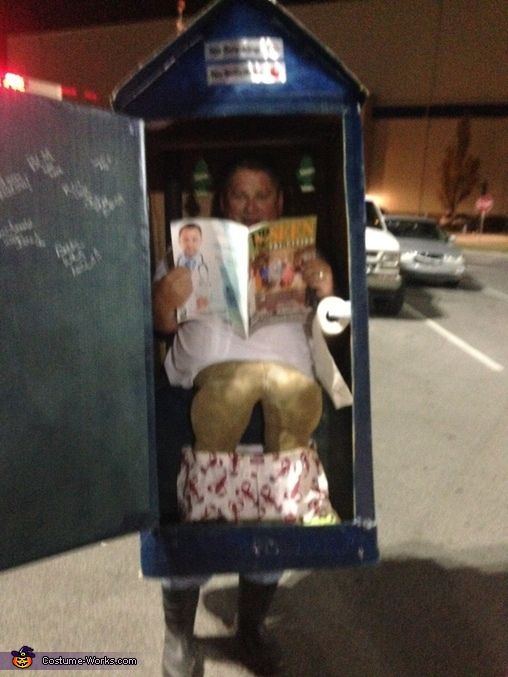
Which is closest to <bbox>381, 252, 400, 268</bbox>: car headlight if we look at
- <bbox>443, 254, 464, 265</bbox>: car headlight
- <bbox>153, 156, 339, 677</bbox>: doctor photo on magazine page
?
<bbox>443, 254, 464, 265</bbox>: car headlight

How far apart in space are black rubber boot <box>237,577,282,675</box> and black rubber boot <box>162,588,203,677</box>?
8.4 inches

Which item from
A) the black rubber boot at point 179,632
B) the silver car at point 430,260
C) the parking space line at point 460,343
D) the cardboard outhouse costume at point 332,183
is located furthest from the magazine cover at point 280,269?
the silver car at point 430,260

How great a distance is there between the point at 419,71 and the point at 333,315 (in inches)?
1030

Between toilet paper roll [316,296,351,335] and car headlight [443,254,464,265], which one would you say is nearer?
toilet paper roll [316,296,351,335]

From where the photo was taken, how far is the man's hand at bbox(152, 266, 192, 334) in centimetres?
221

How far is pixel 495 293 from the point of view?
1161cm

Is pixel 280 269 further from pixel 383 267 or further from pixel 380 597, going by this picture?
pixel 383 267

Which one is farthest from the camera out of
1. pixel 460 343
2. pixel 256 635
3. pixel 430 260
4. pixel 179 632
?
pixel 430 260

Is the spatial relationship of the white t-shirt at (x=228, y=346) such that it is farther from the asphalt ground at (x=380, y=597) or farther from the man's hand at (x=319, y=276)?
the asphalt ground at (x=380, y=597)

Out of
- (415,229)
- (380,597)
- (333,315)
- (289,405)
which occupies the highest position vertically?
(415,229)

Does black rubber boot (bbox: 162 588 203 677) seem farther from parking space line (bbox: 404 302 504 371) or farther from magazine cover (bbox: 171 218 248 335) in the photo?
parking space line (bbox: 404 302 504 371)

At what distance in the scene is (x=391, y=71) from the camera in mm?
25641

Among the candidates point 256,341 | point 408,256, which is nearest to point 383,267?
point 408,256

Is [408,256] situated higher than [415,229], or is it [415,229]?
[415,229]
